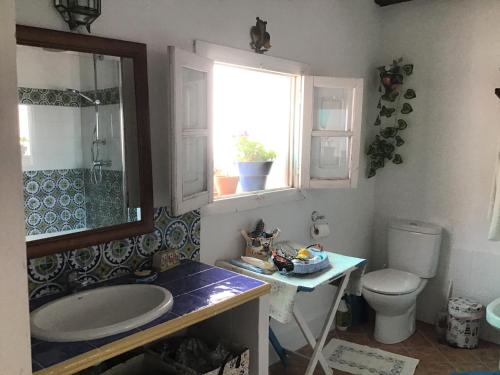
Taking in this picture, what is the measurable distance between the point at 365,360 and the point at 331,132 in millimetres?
1567

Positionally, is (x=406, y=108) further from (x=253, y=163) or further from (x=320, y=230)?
(x=253, y=163)

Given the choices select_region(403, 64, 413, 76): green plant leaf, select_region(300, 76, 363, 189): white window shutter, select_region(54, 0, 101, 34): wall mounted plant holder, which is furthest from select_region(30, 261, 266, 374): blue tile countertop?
select_region(403, 64, 413, 76): green plant leaf

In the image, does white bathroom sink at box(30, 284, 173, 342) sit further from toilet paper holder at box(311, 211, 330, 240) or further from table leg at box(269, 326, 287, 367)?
toilet paper holder at box(311, 211, 330, 240)

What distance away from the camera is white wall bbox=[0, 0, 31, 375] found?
0.71m

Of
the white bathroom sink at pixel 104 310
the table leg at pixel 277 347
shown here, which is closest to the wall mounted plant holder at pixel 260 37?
the white bathroom sink at pixel 104 310

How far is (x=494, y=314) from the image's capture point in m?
2.72

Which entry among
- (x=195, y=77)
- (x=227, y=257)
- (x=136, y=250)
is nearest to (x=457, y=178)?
(x=227, y=257)

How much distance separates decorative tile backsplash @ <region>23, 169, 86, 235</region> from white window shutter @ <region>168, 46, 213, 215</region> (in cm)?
40

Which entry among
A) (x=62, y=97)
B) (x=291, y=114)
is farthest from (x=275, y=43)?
(x=62, y=97)

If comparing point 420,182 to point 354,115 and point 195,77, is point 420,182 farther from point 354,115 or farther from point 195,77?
point 195,77

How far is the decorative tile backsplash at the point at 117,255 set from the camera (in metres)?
1.75

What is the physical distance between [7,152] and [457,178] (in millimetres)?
3298

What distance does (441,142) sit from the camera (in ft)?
11.2

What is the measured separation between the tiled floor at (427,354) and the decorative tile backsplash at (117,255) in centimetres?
113
